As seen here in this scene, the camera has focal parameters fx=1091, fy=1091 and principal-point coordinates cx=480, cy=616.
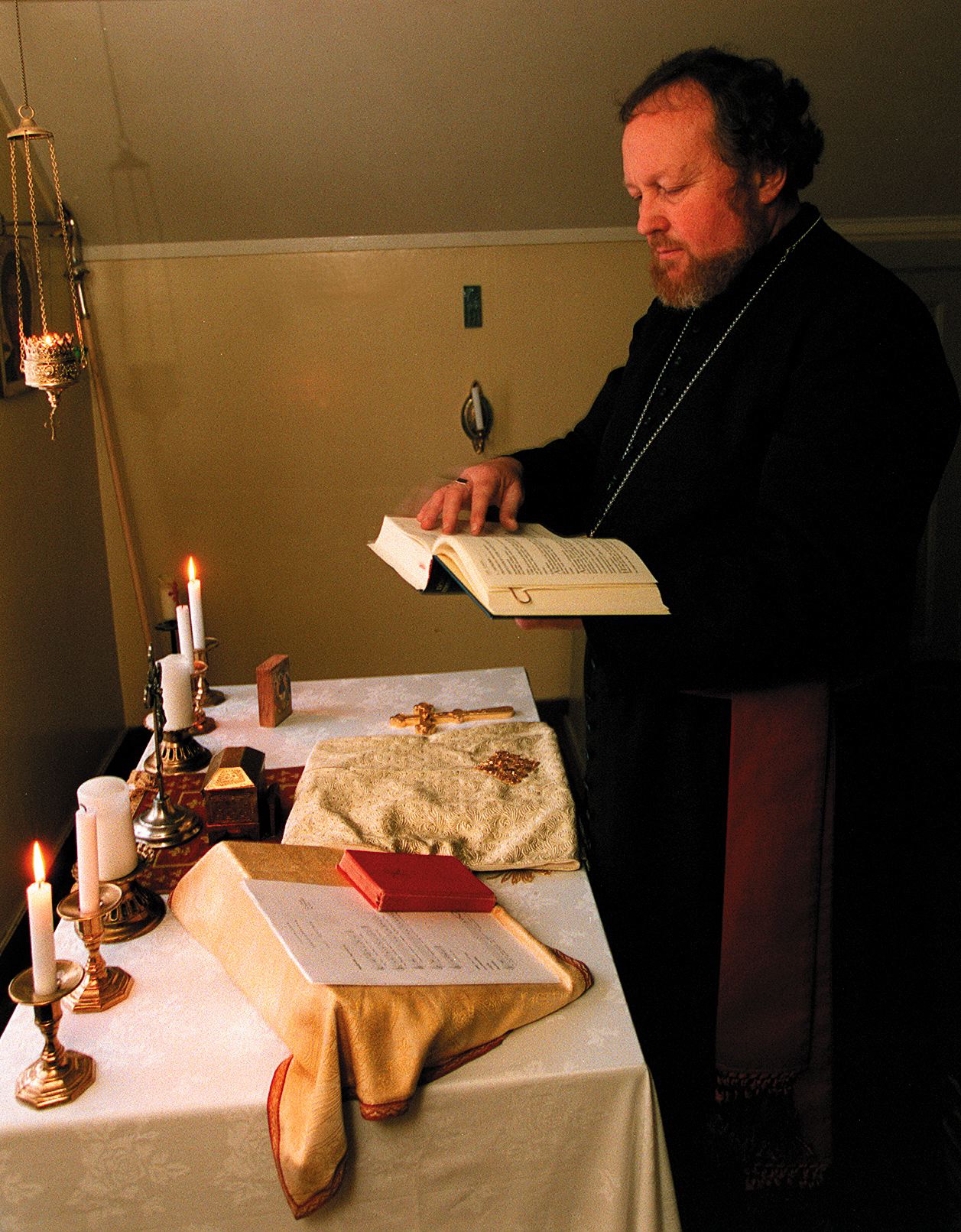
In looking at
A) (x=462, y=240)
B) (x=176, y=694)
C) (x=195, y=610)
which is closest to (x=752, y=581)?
(x=176, y=694)

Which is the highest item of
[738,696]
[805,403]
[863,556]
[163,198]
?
[163,198]

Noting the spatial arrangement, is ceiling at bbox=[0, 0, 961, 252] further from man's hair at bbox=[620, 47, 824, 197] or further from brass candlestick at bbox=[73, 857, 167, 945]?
brass candlestick at bbox=[73, 857, 167, 945]

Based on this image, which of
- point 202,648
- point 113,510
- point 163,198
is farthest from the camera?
point 113,510

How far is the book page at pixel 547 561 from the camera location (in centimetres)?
115

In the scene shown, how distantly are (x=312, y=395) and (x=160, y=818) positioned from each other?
7.87ft

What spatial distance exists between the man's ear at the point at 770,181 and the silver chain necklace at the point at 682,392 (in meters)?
0.07

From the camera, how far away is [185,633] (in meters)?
1.99

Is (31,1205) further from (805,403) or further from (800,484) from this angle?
(805,403)

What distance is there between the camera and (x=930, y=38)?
2.99 m

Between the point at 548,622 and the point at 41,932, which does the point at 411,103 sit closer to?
the point at 548,622

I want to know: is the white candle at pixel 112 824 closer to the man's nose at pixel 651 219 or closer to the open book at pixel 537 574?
the open book at pixel 537 574

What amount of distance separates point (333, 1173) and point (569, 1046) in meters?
0.25

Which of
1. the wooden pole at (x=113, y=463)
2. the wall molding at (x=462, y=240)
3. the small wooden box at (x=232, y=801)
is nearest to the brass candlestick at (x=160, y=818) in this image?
the small wooden box at (x=232, y=801)

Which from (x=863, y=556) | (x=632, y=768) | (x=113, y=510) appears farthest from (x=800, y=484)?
(x=113, y=510)
